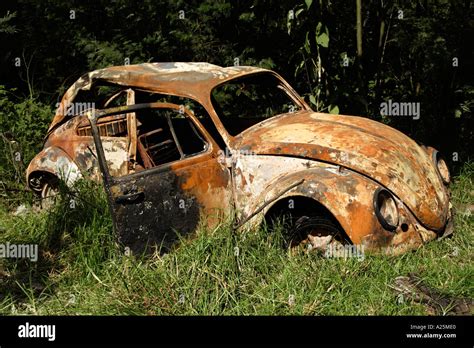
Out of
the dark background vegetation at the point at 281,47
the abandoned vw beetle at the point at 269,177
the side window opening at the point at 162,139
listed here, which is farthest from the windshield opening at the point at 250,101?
the abandoned vw beetle at the point at 269,177

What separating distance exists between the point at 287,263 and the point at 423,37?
16.4 feet

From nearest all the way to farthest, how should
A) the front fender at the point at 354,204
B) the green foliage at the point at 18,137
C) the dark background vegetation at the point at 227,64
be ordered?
the dark background vegetation at the point at 227,64, the front fender at the point at 354,204, the green foliage at the point at 18,137

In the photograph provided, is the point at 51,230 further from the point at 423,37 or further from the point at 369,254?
the point at 423,37

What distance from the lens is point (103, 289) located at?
4.75 meters

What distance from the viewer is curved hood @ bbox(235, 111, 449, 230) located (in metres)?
5.07

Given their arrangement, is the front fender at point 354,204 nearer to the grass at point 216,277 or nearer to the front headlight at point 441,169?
the grass at point 216,277

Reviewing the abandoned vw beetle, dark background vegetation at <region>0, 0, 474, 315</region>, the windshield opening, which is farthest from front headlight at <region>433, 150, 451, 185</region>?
the windshield opening

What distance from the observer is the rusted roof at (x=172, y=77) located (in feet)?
19.0

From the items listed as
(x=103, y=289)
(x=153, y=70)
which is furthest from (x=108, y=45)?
(x=103, y=289)

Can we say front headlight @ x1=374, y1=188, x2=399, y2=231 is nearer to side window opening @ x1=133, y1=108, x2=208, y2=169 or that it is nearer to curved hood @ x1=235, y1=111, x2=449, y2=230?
curved hood @ x1=235, y1=111, x2=449, y2=230

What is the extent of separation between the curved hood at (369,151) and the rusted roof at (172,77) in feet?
1.86

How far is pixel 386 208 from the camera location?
16.4ft

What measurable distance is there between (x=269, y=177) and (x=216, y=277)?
105cm

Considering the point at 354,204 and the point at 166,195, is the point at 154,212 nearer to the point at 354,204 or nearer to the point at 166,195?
the point at 166,195
